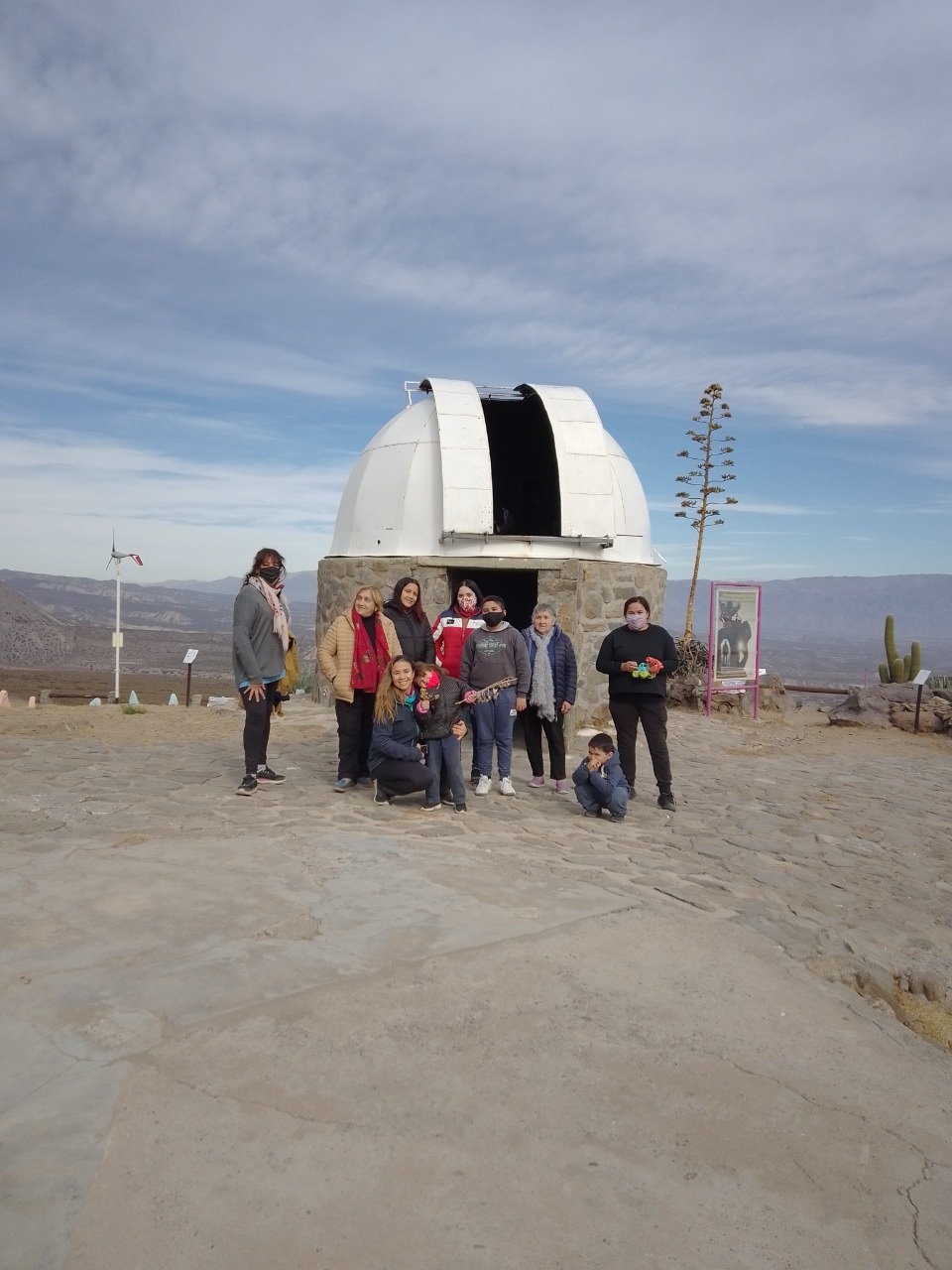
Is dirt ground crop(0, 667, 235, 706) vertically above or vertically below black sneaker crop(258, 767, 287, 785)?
below

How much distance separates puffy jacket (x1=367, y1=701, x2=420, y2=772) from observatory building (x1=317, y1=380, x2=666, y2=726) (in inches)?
130

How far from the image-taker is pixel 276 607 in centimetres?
623

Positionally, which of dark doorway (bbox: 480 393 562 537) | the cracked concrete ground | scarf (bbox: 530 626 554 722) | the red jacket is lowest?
the cracked concrete ground

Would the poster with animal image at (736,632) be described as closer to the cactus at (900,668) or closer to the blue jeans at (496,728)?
the cactus at (900,668)

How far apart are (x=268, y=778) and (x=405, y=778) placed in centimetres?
120

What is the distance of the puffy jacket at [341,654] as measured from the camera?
630 centimetres

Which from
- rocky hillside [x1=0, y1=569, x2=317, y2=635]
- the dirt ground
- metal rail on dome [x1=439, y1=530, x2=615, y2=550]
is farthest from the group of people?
rocky hillside [x1=0, y1=569, x2=317, y2=635]

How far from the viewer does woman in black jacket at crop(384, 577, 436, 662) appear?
6555mm

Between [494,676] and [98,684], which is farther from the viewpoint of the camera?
[98,684]

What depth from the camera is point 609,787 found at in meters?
5.93

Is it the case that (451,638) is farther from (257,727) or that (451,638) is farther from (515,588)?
(515,588)

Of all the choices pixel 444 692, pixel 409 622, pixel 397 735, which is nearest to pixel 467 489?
pixel 409 622

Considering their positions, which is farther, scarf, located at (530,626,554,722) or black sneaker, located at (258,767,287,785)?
scarf, located at (530,626,554,722)

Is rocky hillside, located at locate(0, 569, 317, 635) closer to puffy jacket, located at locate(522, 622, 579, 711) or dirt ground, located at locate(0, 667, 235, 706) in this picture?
dirt ground, located at locate(0, 667, 235, 706)
